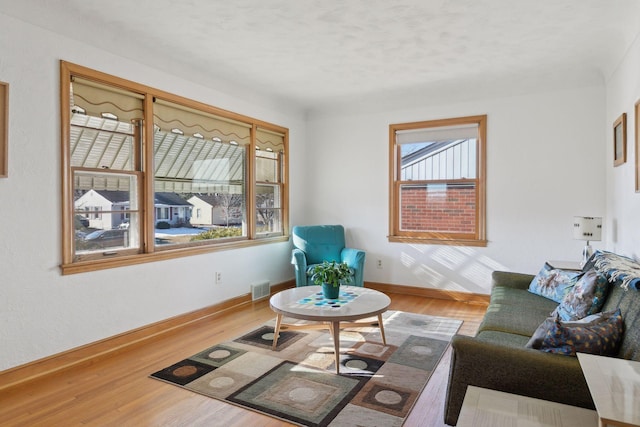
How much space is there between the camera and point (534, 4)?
104 inches

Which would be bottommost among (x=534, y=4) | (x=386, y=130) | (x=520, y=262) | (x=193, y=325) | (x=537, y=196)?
(x=193, y=325)

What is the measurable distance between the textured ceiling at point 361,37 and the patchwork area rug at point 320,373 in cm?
253

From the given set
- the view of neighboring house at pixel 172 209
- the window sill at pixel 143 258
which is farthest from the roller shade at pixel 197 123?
the window sill at pixel 143 258

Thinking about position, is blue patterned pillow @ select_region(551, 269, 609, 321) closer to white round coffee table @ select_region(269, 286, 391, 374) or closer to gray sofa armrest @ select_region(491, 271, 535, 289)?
gray sofa armrest @ select_region(491, 271, 535, 289)

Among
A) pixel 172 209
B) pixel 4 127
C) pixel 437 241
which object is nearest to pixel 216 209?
pixel 172 209

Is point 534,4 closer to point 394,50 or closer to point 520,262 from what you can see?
point 394,50

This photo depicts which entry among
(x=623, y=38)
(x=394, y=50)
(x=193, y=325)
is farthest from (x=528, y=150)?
(x=193, y=325)

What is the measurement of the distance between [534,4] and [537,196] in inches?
94.5

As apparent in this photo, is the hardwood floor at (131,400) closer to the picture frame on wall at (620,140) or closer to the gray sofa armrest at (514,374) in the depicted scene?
the gray sofa armrest at (514,374)

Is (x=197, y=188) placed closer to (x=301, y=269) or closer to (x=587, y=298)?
(x=301, y=269)

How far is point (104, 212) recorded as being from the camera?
10.5 ft

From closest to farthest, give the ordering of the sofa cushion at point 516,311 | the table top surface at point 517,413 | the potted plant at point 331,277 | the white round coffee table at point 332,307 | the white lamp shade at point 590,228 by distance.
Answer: the table top surface at point 517,413
the sofa cushion at point 516,311
the white round coffee table at point 332,307
the potted plant at point 331,277
the white lamp shade at point 590,228

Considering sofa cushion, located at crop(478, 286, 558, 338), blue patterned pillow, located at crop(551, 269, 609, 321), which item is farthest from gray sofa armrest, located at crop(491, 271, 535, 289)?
blue patterned pillow, located at crop(551, 269, 609, 321)

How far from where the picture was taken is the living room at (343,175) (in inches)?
104
